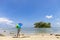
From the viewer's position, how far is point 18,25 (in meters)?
19.1

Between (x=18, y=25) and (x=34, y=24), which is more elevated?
(x=34, y=24)

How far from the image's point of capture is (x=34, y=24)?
65.7 meters

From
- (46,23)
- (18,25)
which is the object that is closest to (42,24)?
(46,23)

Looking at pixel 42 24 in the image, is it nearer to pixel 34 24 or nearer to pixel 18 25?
pixel 34 24

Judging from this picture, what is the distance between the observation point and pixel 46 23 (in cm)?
6303

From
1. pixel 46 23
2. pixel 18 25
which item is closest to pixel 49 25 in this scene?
pixel 46 23

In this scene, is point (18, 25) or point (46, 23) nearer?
point (18, 25)

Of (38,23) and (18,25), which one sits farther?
(38,23)

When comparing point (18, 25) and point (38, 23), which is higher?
point (38, 23)

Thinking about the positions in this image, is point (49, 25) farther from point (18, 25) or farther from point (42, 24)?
point (18, 25)

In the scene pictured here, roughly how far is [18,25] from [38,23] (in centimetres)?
4515

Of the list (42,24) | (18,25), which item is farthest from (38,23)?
(18,25)

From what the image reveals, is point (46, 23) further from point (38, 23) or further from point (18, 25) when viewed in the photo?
point (18, 25)

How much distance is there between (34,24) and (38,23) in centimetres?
234
